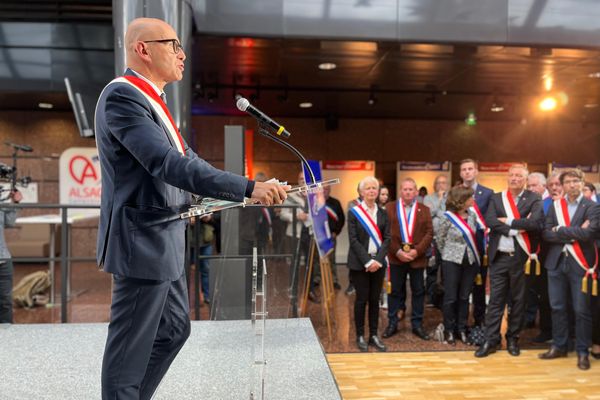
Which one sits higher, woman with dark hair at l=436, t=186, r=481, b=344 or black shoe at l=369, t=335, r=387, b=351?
woman with dark hair at l=436, t=186, r=481, b=344

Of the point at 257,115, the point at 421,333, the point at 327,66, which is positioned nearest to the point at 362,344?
the point at 421,333

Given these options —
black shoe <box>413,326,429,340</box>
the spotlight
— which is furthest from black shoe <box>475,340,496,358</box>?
the spotlight

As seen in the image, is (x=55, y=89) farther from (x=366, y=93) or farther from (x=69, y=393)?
(x=69, y=393)

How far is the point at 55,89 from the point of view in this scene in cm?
595

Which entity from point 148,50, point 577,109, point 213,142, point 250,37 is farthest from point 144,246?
point 577,109

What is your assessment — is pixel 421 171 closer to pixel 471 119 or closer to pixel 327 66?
pixel 471 119

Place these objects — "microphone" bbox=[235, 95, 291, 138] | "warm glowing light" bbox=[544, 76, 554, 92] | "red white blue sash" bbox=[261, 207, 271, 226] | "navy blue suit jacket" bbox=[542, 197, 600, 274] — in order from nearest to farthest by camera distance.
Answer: "microphone" bbox=[235, 95, 291, 138], "red white blue sash" bbox=[261, 207, 271, 226], "navy blue suit jacket" bbox=[542, 197, 600, 274], "warm glowing light" bbox=[544, 76, 554, 92]

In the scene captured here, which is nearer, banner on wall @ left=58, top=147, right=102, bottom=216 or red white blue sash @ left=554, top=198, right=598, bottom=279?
red white blue sash @ left=554, top=198, right=598, bottom=279

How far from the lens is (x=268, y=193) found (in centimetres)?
122

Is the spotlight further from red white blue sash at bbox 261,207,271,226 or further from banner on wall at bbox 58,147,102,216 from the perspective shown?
red white blue sash at bbox 261,207,271,226

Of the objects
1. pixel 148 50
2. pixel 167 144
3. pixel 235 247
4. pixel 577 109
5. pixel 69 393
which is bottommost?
pixel 69 393

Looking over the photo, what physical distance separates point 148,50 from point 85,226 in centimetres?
800

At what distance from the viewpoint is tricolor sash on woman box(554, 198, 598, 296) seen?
3443mm

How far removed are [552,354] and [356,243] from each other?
1.70 meters
